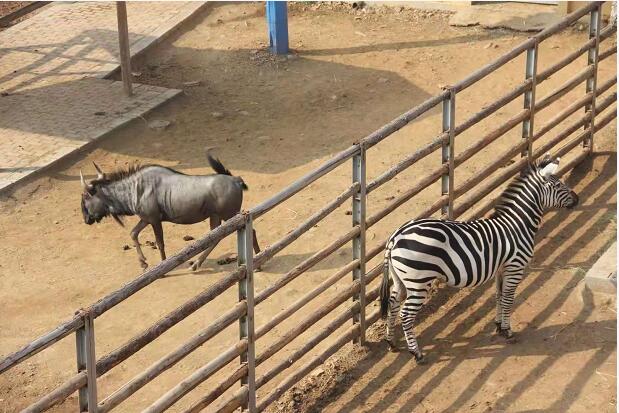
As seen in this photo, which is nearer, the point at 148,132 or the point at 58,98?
the point at 148,132

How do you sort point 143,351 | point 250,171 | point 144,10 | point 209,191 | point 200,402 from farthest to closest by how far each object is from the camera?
point 144,10, point 250,171, point 209,191, point 143,351, point 200,402

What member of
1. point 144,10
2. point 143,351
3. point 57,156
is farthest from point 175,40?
point 143,351

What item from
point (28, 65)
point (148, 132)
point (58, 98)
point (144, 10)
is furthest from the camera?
point (144, 10)

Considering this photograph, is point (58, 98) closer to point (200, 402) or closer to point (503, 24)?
point (503, 24)

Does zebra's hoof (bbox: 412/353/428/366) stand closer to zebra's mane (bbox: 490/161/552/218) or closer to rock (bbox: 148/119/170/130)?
zebra's mane (bbox: 490/161/552/218)

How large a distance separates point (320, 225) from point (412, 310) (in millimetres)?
2870

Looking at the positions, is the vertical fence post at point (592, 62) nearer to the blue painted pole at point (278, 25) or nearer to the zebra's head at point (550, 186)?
the zebra's head at point (550, 186)

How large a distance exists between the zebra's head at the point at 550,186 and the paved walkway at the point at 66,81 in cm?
594

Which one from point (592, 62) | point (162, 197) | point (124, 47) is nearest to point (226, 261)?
point (162, 197)

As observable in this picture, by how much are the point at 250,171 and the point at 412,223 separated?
440cm

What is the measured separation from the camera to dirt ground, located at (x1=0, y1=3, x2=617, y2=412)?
7566 millimetres

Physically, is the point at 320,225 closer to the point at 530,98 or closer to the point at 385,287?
the point at 530,98

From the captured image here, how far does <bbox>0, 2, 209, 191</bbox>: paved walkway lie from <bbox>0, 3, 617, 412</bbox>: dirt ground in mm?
275

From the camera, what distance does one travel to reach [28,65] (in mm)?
14789
